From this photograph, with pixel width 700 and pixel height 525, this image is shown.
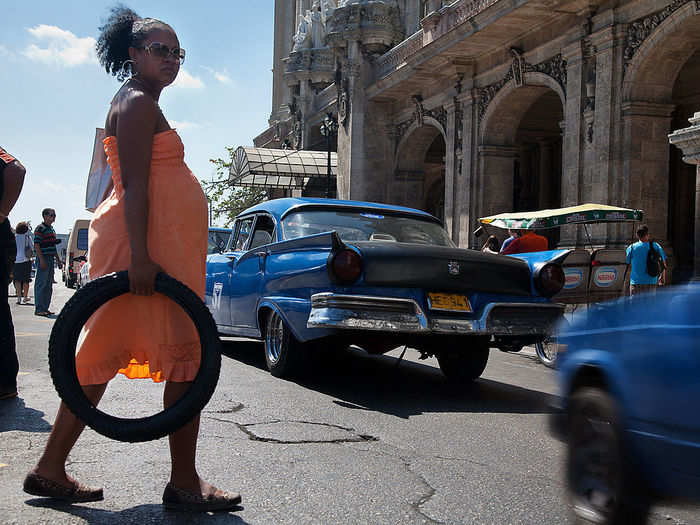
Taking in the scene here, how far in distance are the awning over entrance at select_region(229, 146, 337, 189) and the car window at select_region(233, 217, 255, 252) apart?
26743 mm

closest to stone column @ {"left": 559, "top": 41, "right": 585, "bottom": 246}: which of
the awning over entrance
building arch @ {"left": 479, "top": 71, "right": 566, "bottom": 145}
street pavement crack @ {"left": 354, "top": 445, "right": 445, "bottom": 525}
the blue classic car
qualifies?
building arch @ {"left": 479, "top": 71, "right": 566, "bottom": 145}

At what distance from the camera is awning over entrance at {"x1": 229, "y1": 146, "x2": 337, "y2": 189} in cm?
3616

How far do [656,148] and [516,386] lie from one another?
12.0 meters

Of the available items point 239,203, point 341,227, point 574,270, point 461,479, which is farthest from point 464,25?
point 239,203

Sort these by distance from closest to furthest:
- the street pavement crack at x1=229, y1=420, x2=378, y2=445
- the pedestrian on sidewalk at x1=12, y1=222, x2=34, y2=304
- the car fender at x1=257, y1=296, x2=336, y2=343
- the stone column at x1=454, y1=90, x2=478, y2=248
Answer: the street pavement crack at x1=229, y1=420, x2=378, y2=445
the car fender at x1=257, y1=296, x2=336, y2=343
the pedestrian on sidewalk at x1=12, y1=222, x2=34, y2=304
the stone column at x1=454, y1=90, x2=478, y2=248

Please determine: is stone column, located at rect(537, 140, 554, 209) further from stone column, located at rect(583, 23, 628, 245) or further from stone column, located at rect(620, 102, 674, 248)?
stone column, located at rect(620, 102, 674, 248)

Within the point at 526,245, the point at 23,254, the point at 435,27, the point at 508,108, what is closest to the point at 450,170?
the point at 508,108

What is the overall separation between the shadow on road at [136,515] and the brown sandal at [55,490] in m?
0.03

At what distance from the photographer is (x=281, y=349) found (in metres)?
7.36

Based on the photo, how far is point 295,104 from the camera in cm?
4316

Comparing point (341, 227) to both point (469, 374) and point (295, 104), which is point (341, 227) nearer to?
point (469, 374)

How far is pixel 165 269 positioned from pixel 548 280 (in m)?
4.30

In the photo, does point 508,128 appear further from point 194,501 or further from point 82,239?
point 194,501

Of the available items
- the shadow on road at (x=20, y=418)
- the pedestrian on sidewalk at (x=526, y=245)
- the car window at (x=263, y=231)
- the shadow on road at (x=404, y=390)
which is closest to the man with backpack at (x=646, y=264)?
the pedestrian on sidewalk at (x=526, y=245)
